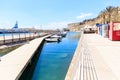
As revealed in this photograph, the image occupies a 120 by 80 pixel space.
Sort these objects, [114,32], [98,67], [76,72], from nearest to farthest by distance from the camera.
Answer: [76,72] → [98,67] → [114,32]

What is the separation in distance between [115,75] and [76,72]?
178cm

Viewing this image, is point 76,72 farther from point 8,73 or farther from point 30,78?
point 30,78

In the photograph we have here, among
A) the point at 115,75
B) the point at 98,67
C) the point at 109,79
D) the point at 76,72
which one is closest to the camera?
the point at 109,79

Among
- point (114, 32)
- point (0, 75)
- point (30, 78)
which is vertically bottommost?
point (30, 78)

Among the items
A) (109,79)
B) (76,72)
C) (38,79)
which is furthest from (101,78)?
(38,79)

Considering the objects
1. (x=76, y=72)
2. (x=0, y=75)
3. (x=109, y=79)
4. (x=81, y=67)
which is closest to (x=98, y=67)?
(x=81, y=67)

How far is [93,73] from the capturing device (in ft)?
29.8

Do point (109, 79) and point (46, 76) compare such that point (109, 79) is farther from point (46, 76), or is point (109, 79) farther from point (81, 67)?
point (46, 76)

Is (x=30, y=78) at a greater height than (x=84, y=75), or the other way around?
(x=84, y=75)

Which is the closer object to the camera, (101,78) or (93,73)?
(101,78)

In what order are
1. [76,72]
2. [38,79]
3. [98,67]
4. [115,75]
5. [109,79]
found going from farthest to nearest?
[38,79], [98,67], [76,72], [115,75], [109,79]

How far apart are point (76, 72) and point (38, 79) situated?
3.84 m

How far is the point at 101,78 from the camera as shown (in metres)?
8.19

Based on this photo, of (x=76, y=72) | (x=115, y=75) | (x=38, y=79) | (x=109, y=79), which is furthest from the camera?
(x=38, y=79)
